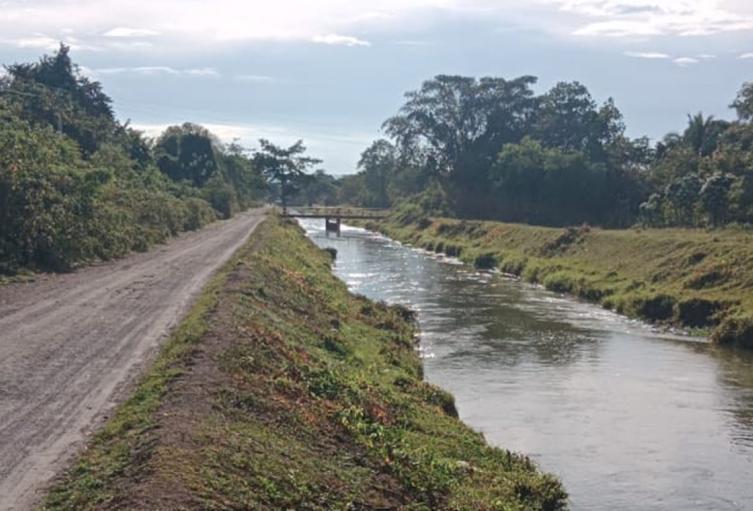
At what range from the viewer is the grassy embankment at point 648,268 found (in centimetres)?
3856

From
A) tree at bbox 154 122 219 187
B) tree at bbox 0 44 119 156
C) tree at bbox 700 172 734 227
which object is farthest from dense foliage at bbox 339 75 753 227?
tree at bbox 0 44 119 156

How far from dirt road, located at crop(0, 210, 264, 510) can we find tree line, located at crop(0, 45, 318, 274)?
2247 mm

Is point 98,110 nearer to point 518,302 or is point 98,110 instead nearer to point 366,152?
point 518,302

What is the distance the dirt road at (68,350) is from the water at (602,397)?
8.24m

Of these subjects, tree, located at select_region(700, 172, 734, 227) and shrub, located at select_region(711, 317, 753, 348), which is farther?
tree, located at select_region(700, 172, 734, 227)

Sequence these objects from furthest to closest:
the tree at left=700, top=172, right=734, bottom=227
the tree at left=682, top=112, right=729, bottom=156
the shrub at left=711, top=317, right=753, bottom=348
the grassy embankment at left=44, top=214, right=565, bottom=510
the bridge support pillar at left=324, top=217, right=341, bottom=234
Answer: the bridge support pillar at left=324, top=217, right=341, bottom=234, the tree at left=682, top=112, right=729, bottom=156, the tree at left=700, top=172, right=734, bottom=227, the shrub at left=711, top=317, right=753, bottom=348, the grassy embankment at left=44, top=214, right=565, bottom=510

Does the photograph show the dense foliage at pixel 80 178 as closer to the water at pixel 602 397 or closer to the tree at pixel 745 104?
the water at pixel 602 397

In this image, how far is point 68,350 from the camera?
67.1ft

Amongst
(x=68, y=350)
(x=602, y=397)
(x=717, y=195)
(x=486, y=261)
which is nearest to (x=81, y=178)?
(x=68, y=350)

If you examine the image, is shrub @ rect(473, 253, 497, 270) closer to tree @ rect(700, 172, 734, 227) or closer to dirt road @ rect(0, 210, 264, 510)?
tree @ rect(700, 172, 734, 227)

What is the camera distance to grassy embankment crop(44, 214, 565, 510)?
459 inches

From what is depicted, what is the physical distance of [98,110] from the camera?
90.4 metres

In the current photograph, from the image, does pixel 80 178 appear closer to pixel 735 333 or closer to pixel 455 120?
pixel 735 333

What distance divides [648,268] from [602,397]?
88.7ft
